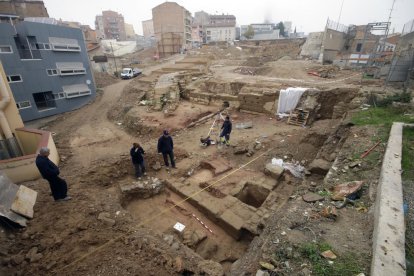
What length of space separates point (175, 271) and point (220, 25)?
73.9 meters

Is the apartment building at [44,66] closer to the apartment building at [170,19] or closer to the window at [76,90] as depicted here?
the window at [76,90]

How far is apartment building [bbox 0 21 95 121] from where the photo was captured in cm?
1331

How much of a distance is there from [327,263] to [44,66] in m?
18.9

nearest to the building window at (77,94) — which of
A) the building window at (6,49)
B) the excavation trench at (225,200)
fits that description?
the building window at (6,49)

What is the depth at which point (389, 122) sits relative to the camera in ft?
23.2

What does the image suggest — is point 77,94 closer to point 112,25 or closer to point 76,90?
point 76,90


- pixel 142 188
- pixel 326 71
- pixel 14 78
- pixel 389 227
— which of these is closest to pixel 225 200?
pixel 142 188

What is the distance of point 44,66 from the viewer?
14.7 metres

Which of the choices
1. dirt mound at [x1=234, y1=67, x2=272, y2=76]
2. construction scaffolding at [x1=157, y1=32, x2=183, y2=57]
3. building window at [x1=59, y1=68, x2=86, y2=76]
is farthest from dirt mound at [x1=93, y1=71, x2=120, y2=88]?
construction scaffolding at [x1=157, y1=32, x2=183, y2=57]

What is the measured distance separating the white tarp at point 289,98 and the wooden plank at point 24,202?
1190 centimetres

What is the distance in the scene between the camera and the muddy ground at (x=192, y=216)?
3.44 metres

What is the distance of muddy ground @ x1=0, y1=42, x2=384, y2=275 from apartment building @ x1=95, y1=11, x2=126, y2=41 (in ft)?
250

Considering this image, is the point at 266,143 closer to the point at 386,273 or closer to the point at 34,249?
the point at 386,273

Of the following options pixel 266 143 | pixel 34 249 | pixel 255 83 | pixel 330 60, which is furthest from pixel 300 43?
pixel 34 249
